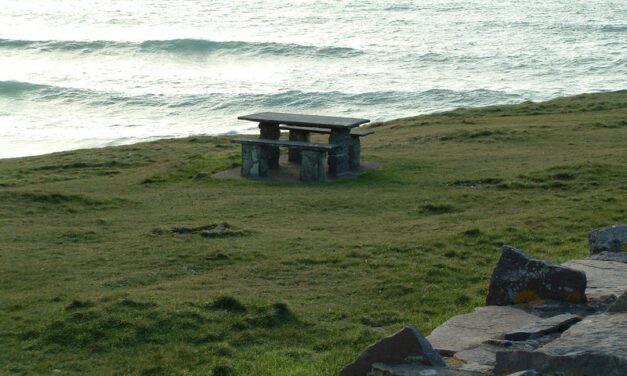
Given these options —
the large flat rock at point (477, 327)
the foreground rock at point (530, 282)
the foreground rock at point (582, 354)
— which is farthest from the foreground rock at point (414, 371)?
the foreground rock at point (530, 282)

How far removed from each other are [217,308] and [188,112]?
1798 inches

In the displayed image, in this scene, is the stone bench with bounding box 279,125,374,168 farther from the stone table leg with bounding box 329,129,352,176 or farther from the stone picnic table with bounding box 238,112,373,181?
the stone table leg with bounding box 329,129,352,176

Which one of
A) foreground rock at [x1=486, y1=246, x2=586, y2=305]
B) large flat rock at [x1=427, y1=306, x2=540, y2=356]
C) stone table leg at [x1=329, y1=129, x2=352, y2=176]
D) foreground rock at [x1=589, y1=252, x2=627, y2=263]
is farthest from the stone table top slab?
large flat rock at [x1=427, y1=306, x2=540, y2=356]

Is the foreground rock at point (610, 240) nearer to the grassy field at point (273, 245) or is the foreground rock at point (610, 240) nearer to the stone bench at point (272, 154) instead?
the grassy field at point (273, 245)

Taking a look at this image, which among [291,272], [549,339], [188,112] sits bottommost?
[188,112]

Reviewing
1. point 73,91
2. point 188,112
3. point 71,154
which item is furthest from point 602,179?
point 73,91

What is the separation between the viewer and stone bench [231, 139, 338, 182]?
84.1 ft

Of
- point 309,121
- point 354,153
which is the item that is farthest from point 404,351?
point 309,121

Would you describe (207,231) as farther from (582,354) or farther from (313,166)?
(582,354)

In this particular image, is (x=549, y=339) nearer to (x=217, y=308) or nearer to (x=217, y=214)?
(x=217, y=308)

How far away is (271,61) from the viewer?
7556 centimetres

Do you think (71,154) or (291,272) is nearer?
(291,272)

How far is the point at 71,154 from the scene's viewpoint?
116ft

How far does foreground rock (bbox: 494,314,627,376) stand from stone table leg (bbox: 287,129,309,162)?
20.7 m
